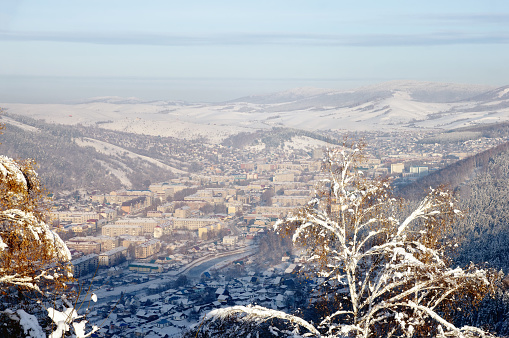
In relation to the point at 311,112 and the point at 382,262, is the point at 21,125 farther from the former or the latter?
the point at 311,112

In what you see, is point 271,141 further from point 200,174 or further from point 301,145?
point 200,174

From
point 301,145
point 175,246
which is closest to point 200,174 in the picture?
point 301,145

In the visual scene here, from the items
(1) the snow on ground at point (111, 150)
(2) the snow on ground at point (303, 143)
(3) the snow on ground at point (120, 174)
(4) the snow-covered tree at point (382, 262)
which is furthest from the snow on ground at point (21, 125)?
(4) the snow-covered tree at point (382, 262)

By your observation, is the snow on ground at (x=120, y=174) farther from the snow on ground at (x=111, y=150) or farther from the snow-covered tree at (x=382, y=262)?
the snow-covered tree at (x=382, y=262)

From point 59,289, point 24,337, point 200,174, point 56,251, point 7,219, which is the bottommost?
point 200,174

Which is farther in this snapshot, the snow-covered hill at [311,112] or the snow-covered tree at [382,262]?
the snow-covered hill at [311,112]

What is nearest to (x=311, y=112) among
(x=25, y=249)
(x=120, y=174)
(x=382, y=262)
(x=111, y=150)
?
(x=111, y=150)

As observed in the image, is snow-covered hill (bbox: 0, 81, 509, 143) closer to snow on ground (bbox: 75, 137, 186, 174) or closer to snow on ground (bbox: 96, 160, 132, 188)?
snow on ground (bbox: 75, 137, 186, 174)

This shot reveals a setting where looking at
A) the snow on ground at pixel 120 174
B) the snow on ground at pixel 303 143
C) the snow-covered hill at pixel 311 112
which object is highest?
the snow-covered hill at pixel 311 112
